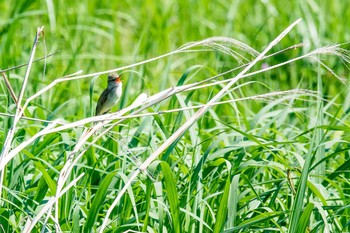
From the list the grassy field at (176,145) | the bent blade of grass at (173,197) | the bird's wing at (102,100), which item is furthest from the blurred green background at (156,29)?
the bent blade of grass at (173,197)

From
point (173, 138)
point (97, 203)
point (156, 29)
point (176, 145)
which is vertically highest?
point (156, 29)

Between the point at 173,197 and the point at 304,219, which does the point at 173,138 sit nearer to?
the point at 173,197

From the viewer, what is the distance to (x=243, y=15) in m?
6.50

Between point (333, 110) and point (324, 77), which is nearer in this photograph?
point (333, 110)

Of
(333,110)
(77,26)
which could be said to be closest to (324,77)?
(333,110)

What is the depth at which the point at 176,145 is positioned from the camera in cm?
331

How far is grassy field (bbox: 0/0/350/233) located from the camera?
2.47 metres

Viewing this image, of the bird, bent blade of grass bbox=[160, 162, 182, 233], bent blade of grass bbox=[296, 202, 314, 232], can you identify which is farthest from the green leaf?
the bird

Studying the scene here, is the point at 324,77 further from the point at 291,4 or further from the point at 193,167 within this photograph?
the point at 193,167

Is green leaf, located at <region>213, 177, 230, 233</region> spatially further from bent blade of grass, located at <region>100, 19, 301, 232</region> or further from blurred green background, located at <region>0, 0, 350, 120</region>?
blurred green background, located at <region>0, 0, 350, 120</region>

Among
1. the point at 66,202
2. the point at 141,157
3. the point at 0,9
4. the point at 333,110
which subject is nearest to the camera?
the point at 66,202

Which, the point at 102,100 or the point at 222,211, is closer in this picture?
the point at 222,211

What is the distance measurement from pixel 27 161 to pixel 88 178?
26 centimetres

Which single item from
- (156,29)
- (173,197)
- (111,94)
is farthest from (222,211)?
(156,29)
